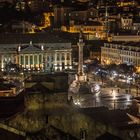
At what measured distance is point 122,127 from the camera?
13016 millimetres

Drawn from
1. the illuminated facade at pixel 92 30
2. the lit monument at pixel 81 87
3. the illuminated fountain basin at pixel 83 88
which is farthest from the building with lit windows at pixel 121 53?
the illuminated facade at pixel 92 30

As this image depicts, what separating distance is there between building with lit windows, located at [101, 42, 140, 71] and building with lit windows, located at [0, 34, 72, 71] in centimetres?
404

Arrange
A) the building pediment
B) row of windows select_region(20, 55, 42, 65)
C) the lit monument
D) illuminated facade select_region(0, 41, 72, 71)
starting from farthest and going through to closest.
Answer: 1. row of windows select_region(20, 55, 42, 65)
2. the building pediment
3. illuminated facade select_region(0, 41, 72, 71)
4. the lit monument

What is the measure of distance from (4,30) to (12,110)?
50.0 m

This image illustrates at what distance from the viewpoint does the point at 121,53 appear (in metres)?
47.1

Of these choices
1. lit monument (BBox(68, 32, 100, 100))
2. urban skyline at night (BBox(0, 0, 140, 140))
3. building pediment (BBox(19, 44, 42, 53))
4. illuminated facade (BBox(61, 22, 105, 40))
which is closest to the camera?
urban skyline at night (BBox(0, 0, 140, 140))

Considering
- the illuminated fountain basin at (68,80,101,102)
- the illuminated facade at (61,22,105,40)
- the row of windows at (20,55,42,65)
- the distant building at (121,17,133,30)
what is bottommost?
the illuminated fountain basin at (68,80,101,102)

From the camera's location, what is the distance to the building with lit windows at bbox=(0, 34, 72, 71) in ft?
155

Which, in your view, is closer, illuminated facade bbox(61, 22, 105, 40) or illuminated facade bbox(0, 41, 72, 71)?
illuminated facade bbox(0, 41, 72, 71)

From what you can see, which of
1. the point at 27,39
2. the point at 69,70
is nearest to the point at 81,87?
the point at 69,70

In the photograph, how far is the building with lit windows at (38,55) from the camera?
47.3m

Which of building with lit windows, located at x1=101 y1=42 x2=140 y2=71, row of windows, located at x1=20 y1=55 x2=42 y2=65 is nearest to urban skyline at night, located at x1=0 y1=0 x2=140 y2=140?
building with lit windows, located at x1=101 y1=42 x2=140 y2=71

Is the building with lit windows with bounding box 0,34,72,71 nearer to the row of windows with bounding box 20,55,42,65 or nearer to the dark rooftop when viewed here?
the row of windows with bounding box 20,55,42,65

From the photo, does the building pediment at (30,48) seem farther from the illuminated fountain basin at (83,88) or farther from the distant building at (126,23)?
the distant building at (126,23)
